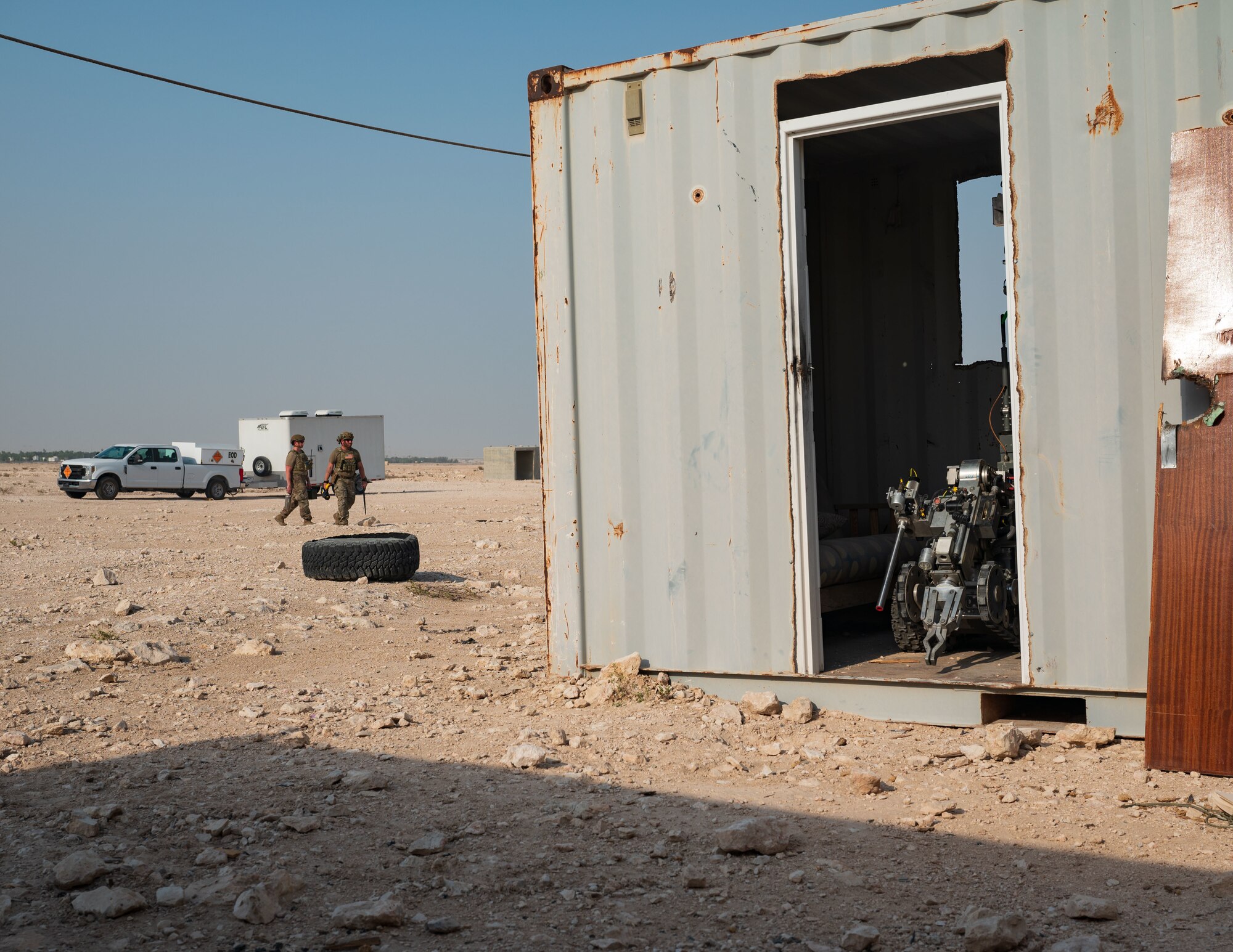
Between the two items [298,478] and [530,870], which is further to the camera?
[298,478]

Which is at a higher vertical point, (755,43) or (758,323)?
(755,43)

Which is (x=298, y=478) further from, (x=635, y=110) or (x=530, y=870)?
(x=530, y=870)

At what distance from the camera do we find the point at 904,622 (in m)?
6.29

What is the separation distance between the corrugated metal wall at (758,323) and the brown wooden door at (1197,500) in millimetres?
165

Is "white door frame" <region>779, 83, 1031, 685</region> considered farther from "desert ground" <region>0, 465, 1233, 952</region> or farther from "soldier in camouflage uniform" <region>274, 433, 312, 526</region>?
"soldier in camouflage uniform" <region>274, 433, 312, 526</region>

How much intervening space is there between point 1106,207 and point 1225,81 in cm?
64

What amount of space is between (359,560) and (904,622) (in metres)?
5.84

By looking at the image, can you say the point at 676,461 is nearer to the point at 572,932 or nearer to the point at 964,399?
the point at 572,932

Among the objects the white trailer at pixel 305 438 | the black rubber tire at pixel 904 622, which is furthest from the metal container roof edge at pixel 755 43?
the white trailer at pixel 305 438

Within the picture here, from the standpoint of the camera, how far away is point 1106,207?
491cm

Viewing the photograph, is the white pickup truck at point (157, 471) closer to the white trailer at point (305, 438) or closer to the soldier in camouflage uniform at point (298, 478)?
the white trailer at point (305, 438)

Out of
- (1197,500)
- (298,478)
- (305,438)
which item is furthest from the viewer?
(305,438)

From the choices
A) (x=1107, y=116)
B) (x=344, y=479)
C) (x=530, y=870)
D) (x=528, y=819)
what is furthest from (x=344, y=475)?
(x=530, y=870)

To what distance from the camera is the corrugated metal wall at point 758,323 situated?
487cm
